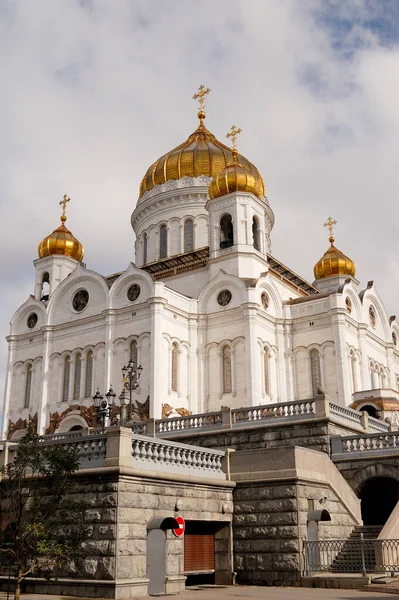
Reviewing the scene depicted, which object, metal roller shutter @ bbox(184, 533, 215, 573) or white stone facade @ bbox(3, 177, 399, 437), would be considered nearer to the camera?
metal roller shutter @ bbox(184, 533, 215, 573)

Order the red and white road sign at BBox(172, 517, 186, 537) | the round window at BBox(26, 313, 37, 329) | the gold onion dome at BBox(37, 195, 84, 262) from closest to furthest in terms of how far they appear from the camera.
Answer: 1. the red and white road sign at BBox(172, 517, 186, 537)
2. the round window at BBox(26, 313, 37, 329)
3. the gold onion dome at BBox(37, 195, 84, 262)

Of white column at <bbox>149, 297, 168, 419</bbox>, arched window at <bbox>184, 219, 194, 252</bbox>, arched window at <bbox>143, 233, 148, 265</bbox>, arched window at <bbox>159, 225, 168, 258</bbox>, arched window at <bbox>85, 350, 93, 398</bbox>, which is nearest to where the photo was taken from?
white column at <bbox>149, 297, 168, 419</bbox>

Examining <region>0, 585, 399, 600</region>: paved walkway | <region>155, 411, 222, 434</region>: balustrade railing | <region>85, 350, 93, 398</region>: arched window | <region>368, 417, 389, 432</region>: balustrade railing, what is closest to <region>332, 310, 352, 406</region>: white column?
<region>368, 417, 389, 432</region>: balustrade railing

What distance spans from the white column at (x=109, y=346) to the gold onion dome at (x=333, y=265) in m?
16.8

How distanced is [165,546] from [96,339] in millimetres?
22472

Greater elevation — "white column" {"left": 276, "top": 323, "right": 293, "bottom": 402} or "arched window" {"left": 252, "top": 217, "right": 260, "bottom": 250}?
"arched window" {"left": 252, "top": 217, "right": 260, "bottom": 250}

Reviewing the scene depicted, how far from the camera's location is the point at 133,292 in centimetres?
3569

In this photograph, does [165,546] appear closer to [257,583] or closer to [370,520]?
[257,583]

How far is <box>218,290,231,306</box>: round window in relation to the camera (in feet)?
118

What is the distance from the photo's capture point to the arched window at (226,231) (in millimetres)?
38438

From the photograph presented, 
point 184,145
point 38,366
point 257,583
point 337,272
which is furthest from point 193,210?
point 257,583

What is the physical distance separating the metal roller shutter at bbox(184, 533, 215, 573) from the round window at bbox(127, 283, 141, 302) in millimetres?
20045

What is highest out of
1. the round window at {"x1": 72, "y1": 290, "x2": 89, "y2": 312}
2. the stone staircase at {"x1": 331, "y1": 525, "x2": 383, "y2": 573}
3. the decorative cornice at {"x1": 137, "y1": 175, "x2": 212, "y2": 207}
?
the decorative cornice at {"x1": 137, "y1": 175, "x2": 212, "y2": 207}

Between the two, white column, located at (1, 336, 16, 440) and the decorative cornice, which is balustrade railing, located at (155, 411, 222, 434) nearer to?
white column, located at (1, 336, 16, 440)
